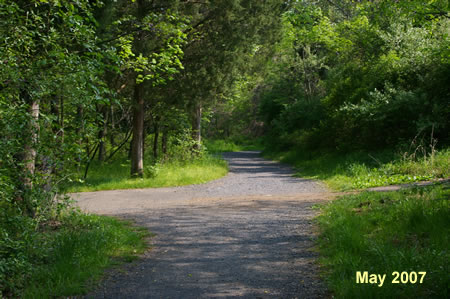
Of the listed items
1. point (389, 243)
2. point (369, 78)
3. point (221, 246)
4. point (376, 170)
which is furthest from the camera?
point (369, 78)

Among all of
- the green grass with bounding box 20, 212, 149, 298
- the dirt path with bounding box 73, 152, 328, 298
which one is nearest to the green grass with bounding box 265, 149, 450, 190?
the dirt path with bounding box 73, 152, 328, 298

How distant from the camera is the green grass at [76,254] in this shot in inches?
177

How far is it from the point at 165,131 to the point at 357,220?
1536 cm

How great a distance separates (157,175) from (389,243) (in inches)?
455

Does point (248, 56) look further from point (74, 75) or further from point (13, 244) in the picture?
point (13, 244)

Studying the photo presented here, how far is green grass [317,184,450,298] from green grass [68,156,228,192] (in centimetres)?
830

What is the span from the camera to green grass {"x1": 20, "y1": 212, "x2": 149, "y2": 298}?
449 centimetres

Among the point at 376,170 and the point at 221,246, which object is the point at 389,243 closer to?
the point at 221,246

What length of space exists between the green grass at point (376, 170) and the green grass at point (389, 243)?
12.0ft

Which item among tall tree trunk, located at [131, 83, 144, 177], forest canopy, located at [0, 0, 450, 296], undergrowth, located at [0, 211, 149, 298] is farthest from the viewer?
tall tree trunk, located at [131, 83, 144, 177]

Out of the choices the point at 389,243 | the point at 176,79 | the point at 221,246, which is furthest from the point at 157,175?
the point at 389,243

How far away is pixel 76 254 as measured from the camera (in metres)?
5.30

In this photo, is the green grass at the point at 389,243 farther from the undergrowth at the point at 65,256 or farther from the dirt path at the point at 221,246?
the undergrowth at the point at 65,256

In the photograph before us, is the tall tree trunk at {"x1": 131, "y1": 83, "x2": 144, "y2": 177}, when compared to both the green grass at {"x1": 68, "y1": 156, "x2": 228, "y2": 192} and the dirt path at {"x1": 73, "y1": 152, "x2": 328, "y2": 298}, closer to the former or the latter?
the green grass at {"x1": 68, "y1": 156, "x2": 228, "y2": 192}
